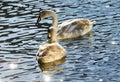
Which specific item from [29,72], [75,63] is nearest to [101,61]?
[75,63]

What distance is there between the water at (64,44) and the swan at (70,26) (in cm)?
44

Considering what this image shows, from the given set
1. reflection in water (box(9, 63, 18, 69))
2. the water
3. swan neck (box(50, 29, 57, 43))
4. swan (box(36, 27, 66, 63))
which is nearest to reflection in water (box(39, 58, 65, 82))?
→ the water

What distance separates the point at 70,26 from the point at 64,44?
191cm

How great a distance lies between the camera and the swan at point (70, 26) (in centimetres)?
2414

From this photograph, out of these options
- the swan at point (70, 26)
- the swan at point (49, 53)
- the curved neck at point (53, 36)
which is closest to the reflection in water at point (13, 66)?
the swan at point (49, 53)

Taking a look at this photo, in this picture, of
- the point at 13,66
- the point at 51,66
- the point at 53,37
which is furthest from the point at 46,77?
the point at 53,37

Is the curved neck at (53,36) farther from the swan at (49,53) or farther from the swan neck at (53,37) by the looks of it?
the swan at (49,53)

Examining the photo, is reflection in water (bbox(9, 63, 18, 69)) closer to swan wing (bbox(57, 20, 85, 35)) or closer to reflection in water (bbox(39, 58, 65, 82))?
reflection in water (bbox(39, 58, 65, 82))

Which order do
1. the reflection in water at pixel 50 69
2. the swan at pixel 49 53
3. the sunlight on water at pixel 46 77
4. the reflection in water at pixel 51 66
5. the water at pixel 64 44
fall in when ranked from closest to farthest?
1. the sunlight on water at pixel 46 77
2. the reflection in water at pixel 50 69
3. the water at pixel 64 44
4. the reflection in water at pixel 51 66
5. the swan at pixel 49 53

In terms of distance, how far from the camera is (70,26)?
24.6 metres

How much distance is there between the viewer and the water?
18406 millimetres

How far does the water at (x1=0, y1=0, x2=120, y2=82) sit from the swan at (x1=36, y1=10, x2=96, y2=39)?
1.43ft

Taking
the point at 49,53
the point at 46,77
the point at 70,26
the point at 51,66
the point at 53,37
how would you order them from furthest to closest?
the point at 70,26
the point at 53,37
the point at 49,53
the point at 51,66
the point at 46,77

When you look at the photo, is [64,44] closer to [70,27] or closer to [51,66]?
[70,27]
